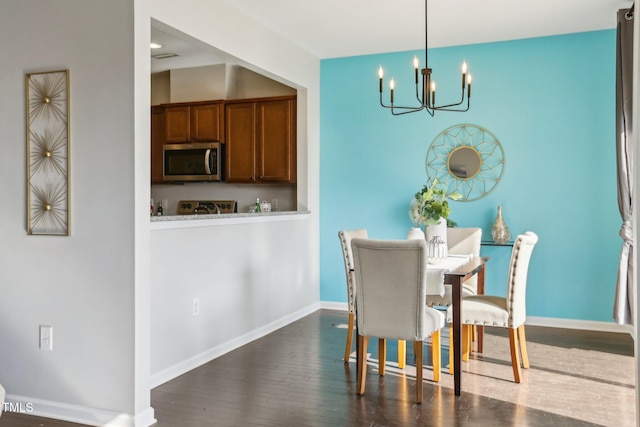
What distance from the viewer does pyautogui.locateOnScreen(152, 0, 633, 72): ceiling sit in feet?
14.3

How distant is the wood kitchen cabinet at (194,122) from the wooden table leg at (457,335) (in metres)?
3.43

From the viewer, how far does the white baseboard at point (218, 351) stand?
12.0 feet

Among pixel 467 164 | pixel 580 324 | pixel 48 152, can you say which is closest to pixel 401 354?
pixel 580 324

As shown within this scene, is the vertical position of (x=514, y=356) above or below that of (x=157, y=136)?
below

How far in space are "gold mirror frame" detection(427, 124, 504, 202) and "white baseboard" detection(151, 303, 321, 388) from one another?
195 centimetres

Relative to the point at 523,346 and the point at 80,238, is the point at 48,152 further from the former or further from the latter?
the point at 523,346

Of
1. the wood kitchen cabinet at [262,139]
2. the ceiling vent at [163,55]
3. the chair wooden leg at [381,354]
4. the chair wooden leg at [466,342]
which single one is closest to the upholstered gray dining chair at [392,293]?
the chair wooden leg at [381,354]

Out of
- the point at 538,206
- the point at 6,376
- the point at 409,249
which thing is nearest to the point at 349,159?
the point at 538,206

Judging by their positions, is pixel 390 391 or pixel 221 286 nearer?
pixel 390 391

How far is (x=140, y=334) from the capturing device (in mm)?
3025

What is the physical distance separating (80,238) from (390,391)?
6.65 feet

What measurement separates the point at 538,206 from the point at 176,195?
392cm

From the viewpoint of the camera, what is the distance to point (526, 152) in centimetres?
530

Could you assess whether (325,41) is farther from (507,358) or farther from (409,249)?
(507,358)
